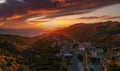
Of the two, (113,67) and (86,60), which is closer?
(86,60)

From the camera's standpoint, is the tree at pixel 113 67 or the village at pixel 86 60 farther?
the tree at pixel 113 67

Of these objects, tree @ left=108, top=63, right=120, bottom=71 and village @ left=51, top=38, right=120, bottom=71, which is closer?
village @ left=51, top=38, right=120, bottom=71

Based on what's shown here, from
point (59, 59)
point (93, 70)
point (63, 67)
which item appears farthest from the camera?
point (59, 59)

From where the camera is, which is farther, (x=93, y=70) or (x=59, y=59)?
(x=59, y=59)

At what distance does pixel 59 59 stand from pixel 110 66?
34.2m

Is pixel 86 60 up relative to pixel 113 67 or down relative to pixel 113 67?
up

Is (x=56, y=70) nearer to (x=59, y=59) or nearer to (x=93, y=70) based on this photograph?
(x=93, y=70)

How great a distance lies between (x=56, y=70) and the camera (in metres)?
71.2

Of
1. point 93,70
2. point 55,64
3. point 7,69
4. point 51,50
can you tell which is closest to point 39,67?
point 55,64

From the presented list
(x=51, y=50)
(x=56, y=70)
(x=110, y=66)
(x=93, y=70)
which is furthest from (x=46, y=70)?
(x=51, y=50)

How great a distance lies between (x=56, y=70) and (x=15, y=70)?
10.7m

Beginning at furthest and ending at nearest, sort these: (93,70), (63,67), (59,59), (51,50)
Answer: (51,50), (59,59), (63,67), (93,70)

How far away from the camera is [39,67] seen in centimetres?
7800

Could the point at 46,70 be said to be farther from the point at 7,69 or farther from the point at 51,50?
the point at 51,50
